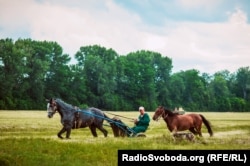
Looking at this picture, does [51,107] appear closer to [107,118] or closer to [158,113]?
[107,118]

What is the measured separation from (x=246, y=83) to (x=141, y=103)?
8.23ft

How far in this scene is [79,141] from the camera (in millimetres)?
11188

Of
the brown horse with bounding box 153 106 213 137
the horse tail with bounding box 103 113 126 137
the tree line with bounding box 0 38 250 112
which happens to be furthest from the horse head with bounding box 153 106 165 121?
the horse tail with bounding box 103 113 126 137

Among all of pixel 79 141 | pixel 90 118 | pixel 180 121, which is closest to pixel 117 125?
pixel 90 118

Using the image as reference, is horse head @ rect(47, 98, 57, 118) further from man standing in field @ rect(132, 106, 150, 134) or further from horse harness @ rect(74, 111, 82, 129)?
man standing in field @ rect(132, 106, 150, 134)

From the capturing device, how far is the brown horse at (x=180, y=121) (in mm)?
11641

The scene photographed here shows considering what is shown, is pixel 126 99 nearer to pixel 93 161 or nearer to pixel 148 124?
pixel 148 124

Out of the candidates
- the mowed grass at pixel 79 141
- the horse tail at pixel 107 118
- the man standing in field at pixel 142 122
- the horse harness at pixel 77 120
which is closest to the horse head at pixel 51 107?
the mowed grass at pixel 79 141

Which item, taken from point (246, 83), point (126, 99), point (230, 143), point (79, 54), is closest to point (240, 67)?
point (246, 83)

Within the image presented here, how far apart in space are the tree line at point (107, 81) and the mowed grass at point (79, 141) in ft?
1.02

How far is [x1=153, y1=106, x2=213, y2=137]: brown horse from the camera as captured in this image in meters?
11.6

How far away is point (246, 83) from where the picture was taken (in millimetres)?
11766

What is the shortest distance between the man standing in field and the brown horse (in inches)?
15.0

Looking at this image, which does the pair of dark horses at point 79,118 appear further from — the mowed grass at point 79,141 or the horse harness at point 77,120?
the mowed grass at point 79,141
